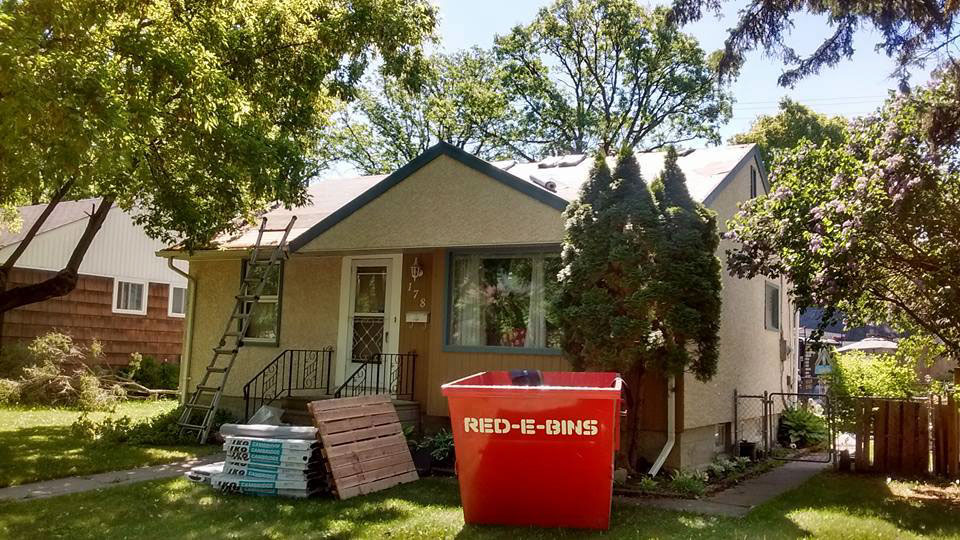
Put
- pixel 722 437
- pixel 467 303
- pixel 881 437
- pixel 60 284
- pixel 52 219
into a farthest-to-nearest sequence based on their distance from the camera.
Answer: pixel 52 219 < pixel 60 284 < pixel 722 437 < pixel 467 303 < pixel 881 437

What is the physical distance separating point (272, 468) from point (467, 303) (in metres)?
3.74

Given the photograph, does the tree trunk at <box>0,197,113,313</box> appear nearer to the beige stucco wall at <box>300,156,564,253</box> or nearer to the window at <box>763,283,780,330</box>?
the beige stucco wall at <box>300,156,564,253</box>

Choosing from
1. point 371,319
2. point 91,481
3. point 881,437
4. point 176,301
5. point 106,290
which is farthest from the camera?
point 176,301

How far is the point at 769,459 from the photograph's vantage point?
39.4ft

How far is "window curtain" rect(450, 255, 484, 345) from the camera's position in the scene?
10773mm

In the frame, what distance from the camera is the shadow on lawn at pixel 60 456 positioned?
9.26 metres

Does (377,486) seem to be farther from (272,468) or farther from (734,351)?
(734,351)

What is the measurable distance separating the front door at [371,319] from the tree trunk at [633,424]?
12.8 ft

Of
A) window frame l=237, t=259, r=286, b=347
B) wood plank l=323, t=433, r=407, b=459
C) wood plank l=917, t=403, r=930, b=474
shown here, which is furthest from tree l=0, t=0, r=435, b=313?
wood plank l=917, t=403, r=930, b=474

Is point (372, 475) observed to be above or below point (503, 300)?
below

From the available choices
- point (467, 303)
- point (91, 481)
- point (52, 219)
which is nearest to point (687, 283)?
point (467, 303)

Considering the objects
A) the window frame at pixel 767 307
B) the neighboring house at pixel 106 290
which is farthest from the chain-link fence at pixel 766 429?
the neighboring house at pixel 106 290

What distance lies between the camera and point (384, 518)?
7.26m

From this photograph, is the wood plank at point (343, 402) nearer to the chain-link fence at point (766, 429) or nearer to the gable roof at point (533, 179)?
the gable roof at point (533, 179)
